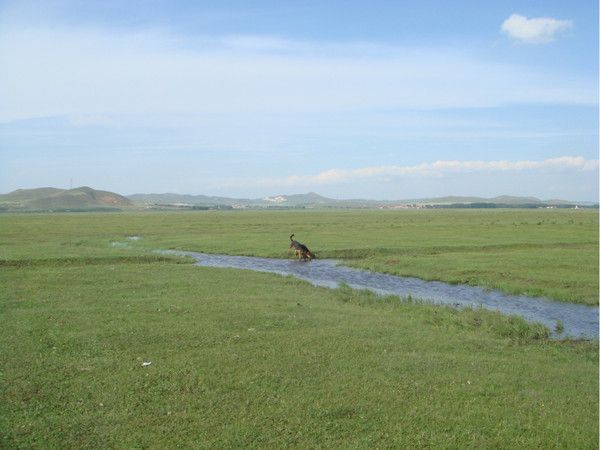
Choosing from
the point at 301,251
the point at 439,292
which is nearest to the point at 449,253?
the point at 301,251

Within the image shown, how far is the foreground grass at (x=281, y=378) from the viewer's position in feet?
33.1

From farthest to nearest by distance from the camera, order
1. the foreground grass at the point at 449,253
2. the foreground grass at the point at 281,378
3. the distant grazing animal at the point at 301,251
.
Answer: the distant grazing animal at the point at 301,251
the foreground grass at the point at 449,253
the foreground grass at the point at 281,378

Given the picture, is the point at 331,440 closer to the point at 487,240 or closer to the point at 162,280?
the point at 162,280

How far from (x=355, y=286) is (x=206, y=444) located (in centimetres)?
2194

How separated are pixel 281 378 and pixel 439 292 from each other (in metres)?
18.5

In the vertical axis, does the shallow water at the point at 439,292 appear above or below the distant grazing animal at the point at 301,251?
below

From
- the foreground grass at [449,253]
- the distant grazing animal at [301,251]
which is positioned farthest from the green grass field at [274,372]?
the distant grazing animal at [301,251]

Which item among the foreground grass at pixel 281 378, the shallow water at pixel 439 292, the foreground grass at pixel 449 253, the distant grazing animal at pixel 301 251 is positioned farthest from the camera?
the distant grazing animal at pixel 301 251

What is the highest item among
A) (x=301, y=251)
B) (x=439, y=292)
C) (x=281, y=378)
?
(x=301, y=251)

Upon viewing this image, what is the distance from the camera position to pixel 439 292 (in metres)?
29.4

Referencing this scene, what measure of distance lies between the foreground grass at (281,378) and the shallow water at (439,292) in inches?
128

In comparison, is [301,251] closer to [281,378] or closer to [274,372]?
[274,372]

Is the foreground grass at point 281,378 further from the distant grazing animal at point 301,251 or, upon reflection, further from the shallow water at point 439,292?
the distant grazing animal at point 301,251

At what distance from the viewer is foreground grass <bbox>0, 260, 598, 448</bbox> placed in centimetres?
1008
